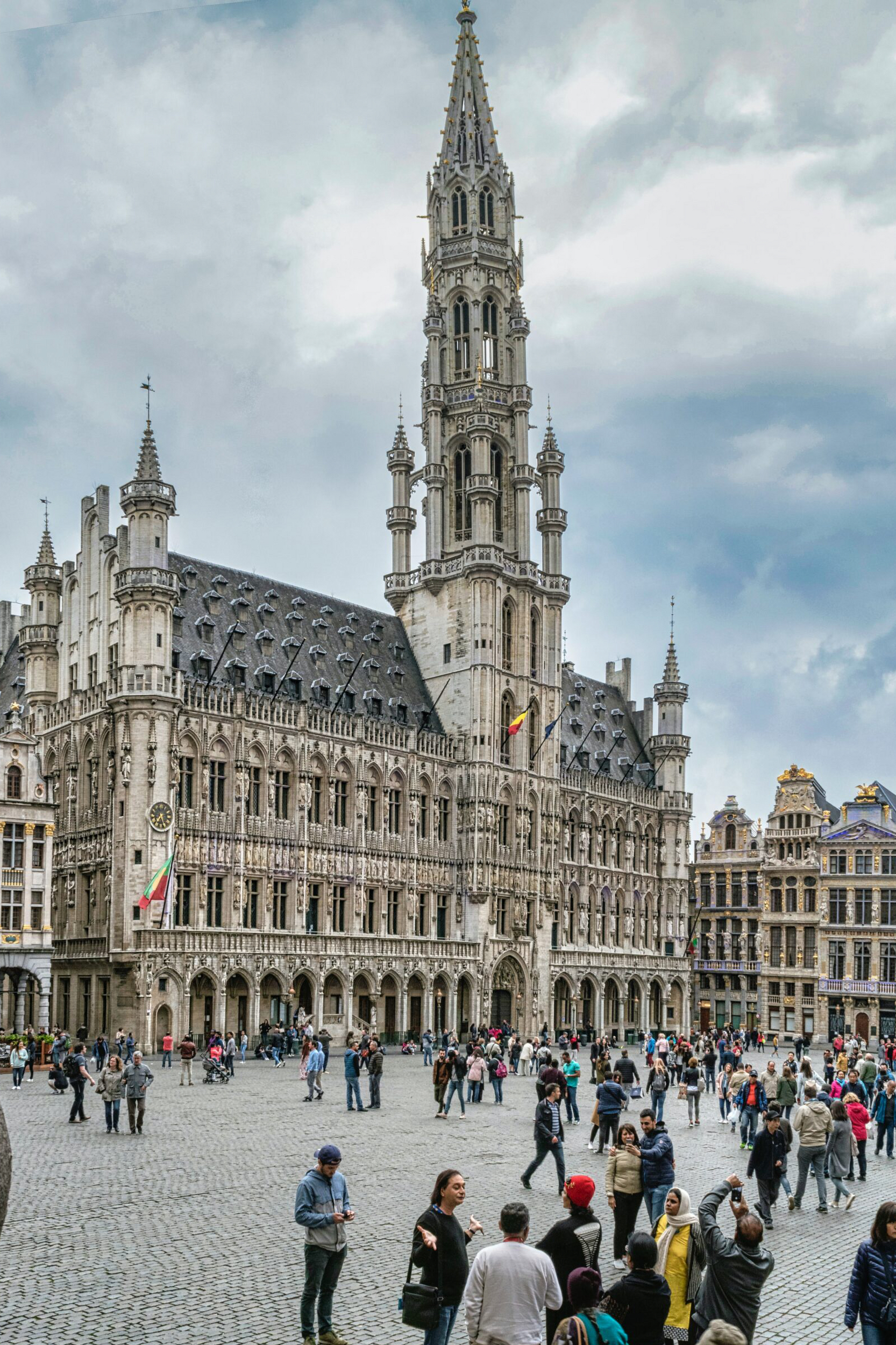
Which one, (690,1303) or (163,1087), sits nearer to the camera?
(690,1303)

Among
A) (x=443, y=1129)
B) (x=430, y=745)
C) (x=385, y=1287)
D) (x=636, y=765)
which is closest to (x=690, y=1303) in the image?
(x=385, y=1287)

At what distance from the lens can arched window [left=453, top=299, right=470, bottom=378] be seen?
278ft

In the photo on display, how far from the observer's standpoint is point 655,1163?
1550 centimetres

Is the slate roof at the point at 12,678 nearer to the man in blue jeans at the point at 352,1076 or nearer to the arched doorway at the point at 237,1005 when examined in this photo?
the arched doorway at the point at 237,1005

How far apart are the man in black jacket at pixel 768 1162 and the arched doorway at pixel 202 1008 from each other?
4196cm

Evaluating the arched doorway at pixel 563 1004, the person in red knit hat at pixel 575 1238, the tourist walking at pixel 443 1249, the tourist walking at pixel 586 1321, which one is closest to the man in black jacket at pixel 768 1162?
the person in red knit hat at pixel 575 1238

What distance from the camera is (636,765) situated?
310ft

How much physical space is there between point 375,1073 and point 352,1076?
1342mm

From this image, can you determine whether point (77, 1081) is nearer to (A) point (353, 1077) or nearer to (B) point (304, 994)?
(A) point (353, 1077)

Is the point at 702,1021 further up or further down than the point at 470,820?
further down

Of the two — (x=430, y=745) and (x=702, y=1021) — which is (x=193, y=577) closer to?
(x=430, y=745)

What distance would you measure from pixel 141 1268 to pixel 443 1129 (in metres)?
14.6

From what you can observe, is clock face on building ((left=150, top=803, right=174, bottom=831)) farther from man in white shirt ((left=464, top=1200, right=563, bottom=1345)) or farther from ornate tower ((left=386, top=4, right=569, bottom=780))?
man in white shirt ((left=464, top=1200, right=563, bottom=1345))

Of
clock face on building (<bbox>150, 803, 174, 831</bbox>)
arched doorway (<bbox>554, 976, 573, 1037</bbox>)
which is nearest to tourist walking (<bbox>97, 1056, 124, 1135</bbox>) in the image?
clock face on building (<bbox>150, 803, 174, 831</bbox>)
